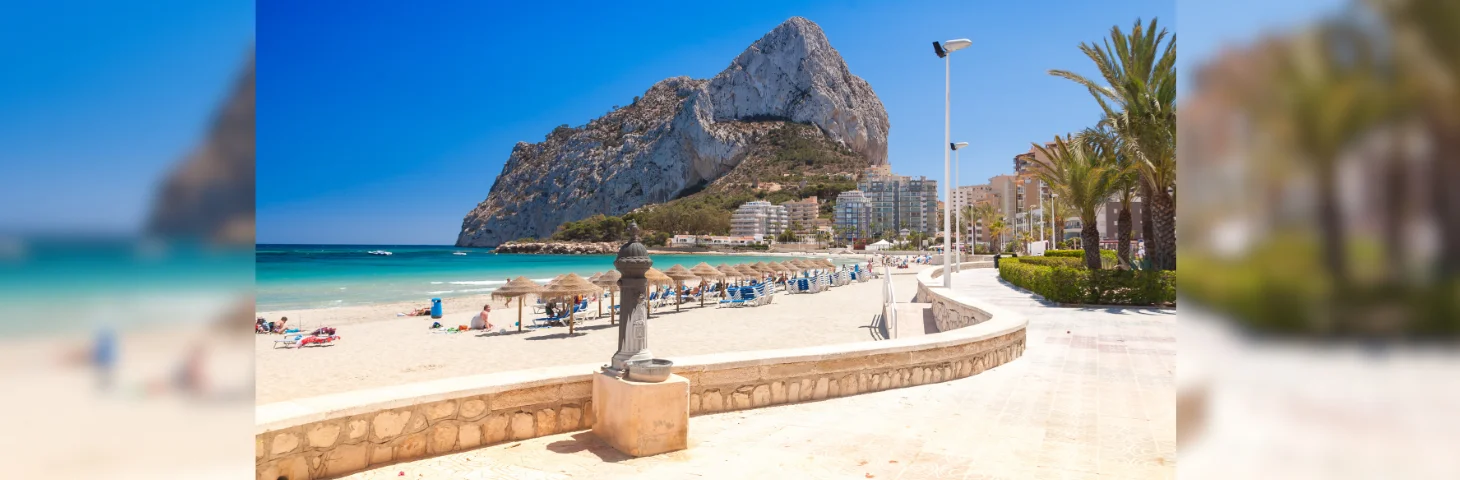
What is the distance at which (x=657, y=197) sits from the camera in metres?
138

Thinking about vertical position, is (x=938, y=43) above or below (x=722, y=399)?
above

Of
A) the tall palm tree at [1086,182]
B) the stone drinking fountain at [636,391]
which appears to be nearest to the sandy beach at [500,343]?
the tall palm tree at [1086,182]

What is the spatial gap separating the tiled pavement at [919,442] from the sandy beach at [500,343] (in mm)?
5969

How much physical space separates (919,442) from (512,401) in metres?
2.65

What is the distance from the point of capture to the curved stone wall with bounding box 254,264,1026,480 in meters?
3.62

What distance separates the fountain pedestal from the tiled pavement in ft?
0.28
